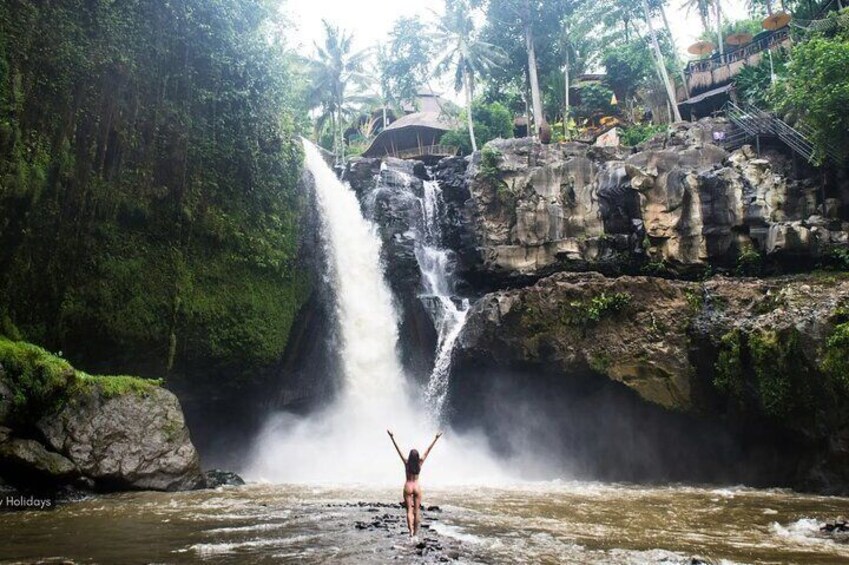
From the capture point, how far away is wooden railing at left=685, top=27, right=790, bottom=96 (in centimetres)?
3256

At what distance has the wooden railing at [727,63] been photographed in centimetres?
3256

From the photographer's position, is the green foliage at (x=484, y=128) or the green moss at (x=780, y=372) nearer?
the green moss at (x=780, y=372)

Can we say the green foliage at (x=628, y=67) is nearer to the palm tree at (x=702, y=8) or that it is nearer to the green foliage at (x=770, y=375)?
the palm tree at (x=702, y=8)

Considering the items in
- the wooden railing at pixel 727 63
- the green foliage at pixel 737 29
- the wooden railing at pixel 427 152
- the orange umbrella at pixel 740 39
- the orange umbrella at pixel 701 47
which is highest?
the green foliage at pixel 737 29

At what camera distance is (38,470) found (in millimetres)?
11539

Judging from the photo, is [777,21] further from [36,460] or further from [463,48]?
[36,460]

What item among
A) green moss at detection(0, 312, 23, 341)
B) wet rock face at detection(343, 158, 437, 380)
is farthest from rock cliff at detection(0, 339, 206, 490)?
wet rock face at detection(343, 158, 437, 380)

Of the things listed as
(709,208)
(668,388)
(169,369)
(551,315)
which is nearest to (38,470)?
(169,369)

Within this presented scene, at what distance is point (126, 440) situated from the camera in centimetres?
1302

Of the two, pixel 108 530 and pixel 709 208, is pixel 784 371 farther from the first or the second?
pixel 108 530

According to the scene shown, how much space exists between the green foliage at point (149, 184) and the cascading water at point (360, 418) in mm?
2361

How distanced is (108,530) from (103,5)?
13.4 m

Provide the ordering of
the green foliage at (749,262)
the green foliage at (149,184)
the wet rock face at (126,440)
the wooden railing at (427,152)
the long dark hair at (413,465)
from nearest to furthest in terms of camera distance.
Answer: the long dark hair at (413,465), the wet rock face at (126,440), the green foliage at (149,184), the green foliage at (749,262), the wooden railing at (427,152)

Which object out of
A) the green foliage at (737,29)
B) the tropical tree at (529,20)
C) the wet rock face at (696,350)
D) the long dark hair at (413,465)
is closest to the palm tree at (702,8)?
the green foliage at (737,29)
